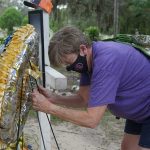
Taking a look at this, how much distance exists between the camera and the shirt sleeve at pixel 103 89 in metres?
2.13

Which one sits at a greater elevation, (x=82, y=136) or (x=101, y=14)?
(x=101, y=14)

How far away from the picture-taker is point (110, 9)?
1881 cm

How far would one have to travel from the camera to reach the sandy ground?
4.51m

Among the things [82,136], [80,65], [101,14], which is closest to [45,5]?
[80,65]

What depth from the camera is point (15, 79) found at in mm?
1890

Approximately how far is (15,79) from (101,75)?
48 centimetres

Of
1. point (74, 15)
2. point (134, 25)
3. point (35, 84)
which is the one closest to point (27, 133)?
point (35, 84)

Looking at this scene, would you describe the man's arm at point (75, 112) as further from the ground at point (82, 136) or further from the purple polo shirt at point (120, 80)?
the ground at point (82, 136)

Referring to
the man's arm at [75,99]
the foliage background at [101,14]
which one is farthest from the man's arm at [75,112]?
the foliage background at [101,14]

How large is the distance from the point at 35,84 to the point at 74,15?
16.6 meters

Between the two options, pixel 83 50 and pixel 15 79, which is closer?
pixel 15 79

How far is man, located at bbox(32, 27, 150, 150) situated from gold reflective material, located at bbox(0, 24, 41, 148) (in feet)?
0.44

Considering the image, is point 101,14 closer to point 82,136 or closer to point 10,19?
point 10,19

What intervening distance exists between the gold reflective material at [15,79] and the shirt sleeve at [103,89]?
0.31 meters
